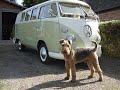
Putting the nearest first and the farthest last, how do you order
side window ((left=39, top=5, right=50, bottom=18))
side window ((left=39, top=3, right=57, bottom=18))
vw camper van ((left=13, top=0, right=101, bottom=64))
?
1. vw camper van ((left=13, top=0, right=101, bottom=64))
2. side window ((left=39, top=3, right=57, bottom=18))
3. side window ((left=39, top=5, right=50, bottom=18))

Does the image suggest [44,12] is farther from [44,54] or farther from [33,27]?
[44,54]

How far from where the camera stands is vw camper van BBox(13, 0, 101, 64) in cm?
921

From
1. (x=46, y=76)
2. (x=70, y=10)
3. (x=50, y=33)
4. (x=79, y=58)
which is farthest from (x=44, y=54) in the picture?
(x=79, y=58)

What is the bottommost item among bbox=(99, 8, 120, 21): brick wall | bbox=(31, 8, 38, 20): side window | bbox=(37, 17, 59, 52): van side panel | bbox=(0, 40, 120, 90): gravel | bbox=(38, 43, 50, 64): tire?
bbox=(0, 40, 120, 90): gravel

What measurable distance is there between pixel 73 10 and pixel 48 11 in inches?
37.4

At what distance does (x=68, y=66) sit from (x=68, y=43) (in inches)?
31.6

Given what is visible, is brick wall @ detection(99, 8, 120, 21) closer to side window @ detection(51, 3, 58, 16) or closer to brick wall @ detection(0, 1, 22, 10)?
brick wall @ detection(0, 1, 22, 10)

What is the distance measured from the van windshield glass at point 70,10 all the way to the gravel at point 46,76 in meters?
2.01

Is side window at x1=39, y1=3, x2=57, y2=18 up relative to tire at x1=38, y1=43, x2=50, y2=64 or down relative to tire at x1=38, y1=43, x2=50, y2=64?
up

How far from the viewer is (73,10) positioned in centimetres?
985

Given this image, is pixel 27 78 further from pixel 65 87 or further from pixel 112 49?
pixel 112 49

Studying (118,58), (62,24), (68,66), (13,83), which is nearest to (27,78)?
(13,83)

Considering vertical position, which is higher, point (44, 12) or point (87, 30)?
point (44, 12)

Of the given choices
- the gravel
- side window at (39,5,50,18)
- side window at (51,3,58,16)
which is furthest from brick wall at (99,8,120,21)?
side window at (51,3,58,16)
